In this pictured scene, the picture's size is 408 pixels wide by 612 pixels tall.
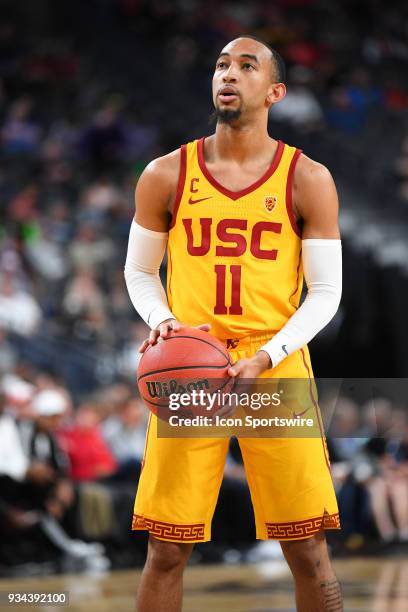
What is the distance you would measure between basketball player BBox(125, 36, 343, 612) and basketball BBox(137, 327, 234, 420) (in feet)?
0.18

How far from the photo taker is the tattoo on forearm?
3.69 meters

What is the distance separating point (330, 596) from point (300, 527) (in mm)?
252

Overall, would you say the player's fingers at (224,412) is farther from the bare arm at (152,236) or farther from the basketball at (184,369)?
the bare arm at (152,236)

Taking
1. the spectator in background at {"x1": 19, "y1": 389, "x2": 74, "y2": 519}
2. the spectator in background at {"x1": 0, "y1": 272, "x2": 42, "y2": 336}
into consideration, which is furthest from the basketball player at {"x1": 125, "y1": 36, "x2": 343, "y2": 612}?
the spectator in background at {"x1": 0, "y1": 272, "x2": 42, "y2": 336}

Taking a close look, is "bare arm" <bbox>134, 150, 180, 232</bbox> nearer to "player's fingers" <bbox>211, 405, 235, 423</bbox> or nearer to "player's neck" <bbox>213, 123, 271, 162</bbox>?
"player's neck" <bbox>213, 123, 271, 162</bbox>

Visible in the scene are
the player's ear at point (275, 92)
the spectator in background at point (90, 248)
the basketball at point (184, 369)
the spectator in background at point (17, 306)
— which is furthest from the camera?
the spectator in background at point (90, 248)

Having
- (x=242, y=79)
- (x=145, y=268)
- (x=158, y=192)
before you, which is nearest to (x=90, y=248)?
(x=145, y=268)

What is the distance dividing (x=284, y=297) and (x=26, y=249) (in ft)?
21.9

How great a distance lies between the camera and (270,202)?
3.77 meters

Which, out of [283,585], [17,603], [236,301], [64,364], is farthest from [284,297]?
[64,364]

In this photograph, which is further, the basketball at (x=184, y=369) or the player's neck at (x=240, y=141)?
the player's neck at (x=240, y=141)

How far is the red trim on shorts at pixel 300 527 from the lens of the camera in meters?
3.68

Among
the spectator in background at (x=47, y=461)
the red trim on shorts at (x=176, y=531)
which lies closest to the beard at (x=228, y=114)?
the red trim on shorts at (x=176, y=531)

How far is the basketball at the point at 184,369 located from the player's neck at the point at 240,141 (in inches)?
26.1
